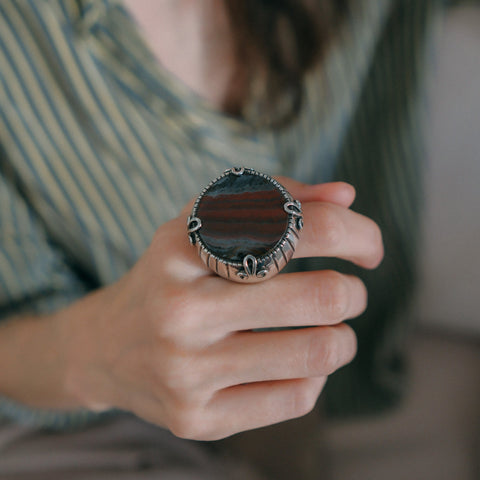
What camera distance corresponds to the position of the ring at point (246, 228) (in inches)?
12.0

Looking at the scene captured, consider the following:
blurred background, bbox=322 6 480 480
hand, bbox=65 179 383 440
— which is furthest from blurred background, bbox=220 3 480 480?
hand, bbox=65 179 383 440

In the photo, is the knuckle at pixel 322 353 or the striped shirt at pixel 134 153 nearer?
the knuckle at pixel 322 353

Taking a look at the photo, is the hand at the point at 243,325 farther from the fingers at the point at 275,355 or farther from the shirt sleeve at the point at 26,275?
the shirt sleeve at the point at 26,275

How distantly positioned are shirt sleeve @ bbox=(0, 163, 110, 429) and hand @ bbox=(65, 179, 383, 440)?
0.27 meters

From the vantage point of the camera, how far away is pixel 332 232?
1.06ft

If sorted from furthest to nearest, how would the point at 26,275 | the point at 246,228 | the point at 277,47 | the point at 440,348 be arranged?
the point at 277,47 → the point at 26,275 → the point at 440,348 → the point at 246,228

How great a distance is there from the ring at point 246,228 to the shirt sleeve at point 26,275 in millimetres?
361

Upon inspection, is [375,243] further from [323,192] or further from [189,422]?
[189,422]

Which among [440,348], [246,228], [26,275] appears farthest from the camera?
[26,275]

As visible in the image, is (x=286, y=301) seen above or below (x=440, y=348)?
above

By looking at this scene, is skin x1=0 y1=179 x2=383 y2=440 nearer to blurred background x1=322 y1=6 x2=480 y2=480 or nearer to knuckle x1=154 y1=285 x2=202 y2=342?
knuckle x1=154 y1=285 x2=202 y2=342

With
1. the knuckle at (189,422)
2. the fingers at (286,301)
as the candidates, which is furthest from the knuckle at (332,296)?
the knuckle at (189,422)

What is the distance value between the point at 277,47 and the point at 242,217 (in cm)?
49

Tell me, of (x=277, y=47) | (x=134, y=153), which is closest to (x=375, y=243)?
(x=134, y=153)
